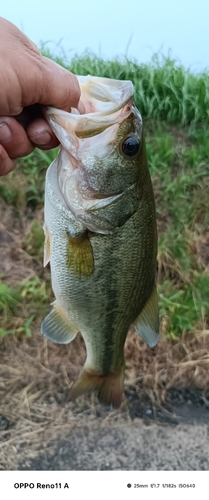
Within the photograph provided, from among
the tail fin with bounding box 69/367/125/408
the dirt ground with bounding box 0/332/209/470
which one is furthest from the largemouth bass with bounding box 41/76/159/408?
the dirt ground with bounding box 0/332/209/470

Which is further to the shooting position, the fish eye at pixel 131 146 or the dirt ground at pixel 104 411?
the dirt ground at pixel 104 411

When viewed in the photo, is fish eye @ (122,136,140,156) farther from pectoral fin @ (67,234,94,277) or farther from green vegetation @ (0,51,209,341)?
green vegetation @ (0,51,209,341)

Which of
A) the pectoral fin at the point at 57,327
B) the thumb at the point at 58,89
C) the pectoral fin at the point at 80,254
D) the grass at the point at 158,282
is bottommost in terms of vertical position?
the grass at the point at 158,282

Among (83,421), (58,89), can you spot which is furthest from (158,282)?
(58,89)

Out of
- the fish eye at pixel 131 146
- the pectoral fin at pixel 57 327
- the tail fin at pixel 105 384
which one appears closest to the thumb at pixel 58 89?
the fish eye at pixel 131 146

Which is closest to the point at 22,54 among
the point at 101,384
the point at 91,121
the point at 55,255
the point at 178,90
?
the point at 91,121

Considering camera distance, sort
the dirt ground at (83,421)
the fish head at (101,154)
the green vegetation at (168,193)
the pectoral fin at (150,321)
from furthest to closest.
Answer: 1. the green vegetation at (168,193)
2. the dirt ground at (83,421)
3. the pectoral fin at (150,321)
4. the fish head at (101,154)

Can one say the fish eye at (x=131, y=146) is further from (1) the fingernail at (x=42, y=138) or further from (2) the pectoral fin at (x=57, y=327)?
(2) the pectoral fin at (x=57, y=327)
